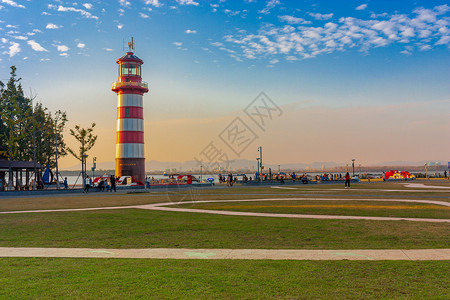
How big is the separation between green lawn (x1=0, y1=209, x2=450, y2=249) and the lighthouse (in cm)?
2954

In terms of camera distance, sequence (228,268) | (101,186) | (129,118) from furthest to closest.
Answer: (129,118), (101,186), (228,268)

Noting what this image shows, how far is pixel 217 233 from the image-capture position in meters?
10.8

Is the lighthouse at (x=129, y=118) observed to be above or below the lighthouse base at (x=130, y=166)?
above

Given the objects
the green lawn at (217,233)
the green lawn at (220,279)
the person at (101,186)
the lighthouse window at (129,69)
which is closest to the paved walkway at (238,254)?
the green lawn at (220,279)

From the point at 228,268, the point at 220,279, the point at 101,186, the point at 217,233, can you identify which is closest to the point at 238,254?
the point at 228,268

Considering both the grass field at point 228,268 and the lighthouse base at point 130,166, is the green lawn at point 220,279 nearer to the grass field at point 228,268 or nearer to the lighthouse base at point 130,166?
the grass field at point 228,268

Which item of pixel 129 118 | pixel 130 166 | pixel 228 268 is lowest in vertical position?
pixel 228 268

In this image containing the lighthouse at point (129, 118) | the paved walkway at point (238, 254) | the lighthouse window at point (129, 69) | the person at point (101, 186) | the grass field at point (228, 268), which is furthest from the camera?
the lighthouse window at point (129, 69)

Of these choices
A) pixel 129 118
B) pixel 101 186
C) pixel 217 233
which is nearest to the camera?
pixel 217 233

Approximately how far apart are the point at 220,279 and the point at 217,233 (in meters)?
4.81

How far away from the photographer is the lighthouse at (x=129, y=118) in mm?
44031

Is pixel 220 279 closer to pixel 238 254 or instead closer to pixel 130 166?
pixel 238 254

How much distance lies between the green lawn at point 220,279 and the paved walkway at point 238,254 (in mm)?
413

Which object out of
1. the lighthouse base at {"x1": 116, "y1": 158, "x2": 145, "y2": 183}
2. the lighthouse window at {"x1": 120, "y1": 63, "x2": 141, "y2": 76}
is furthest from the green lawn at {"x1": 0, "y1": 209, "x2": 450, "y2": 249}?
the lighthouse window at {"x1": 120, "y1": 63, "x2": 141, "y2": 76}
